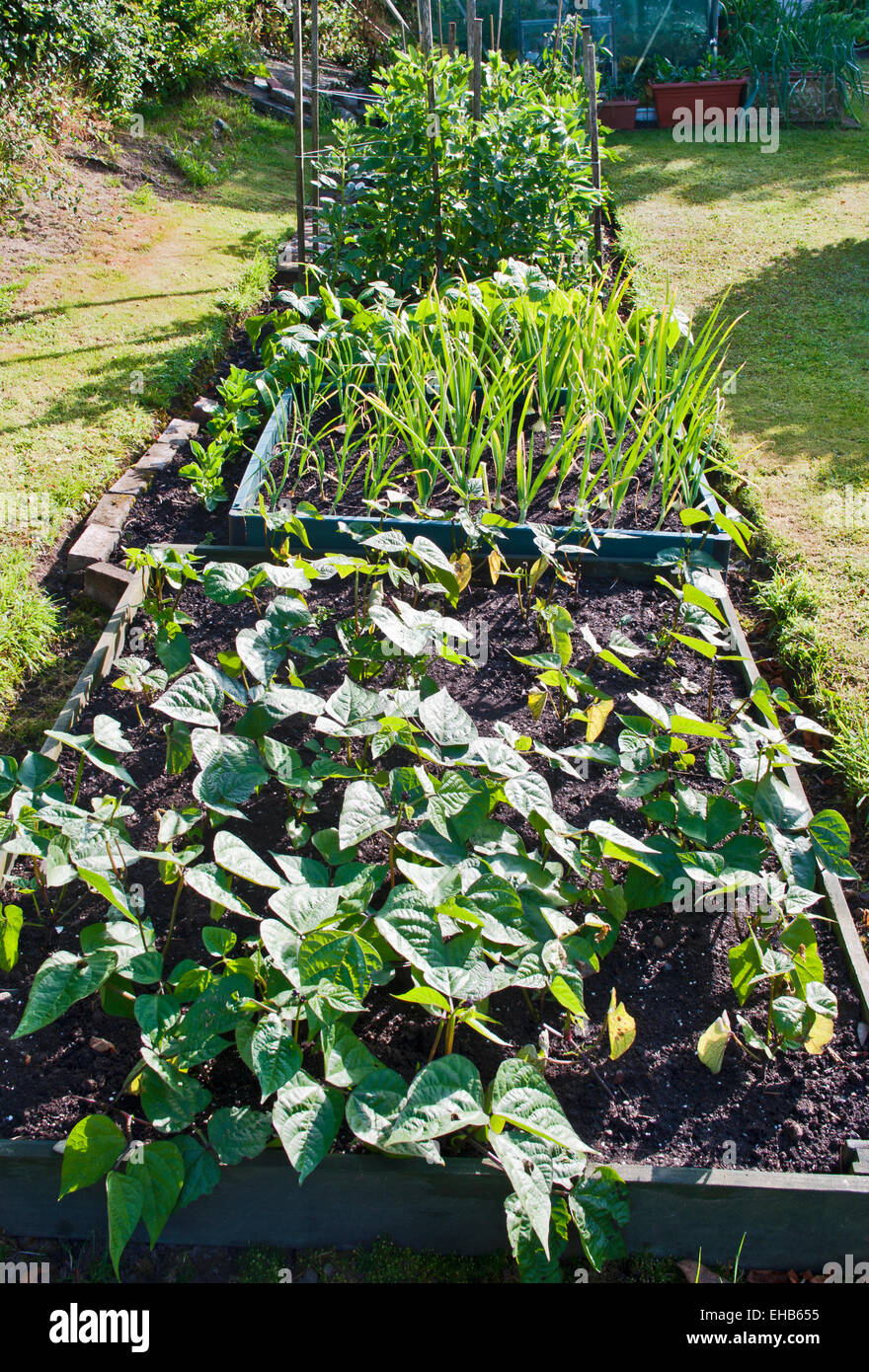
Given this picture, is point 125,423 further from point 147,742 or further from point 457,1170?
point 457,1170

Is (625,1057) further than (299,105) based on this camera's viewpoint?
No

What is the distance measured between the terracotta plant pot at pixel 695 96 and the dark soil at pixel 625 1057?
379 inches

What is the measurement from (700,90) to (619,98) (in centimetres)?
80

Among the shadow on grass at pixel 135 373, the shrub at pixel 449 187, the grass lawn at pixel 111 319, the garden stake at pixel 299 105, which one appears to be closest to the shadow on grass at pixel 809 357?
the shrub at pixel 449 187

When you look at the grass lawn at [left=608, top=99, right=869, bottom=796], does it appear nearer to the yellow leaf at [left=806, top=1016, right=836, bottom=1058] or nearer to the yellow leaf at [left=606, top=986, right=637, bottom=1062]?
the yellow leaf at [left=806, top=1016, right=836, bottom=1058]

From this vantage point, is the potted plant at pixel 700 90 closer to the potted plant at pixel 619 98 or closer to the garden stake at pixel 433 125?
the potted plant at pixel 619 98

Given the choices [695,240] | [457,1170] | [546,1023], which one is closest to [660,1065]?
[546,1023]

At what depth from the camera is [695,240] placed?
6.83m

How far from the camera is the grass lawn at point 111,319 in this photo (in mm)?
3486

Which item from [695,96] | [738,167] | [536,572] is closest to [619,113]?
[695,96]

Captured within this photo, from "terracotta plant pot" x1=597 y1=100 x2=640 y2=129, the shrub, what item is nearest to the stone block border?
the shrub

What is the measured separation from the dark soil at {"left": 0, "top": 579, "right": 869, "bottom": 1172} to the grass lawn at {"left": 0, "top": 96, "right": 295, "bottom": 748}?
3.24 feet

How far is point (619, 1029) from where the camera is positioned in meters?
1.82

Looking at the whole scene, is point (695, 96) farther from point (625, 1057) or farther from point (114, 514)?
point (625, 1057)
